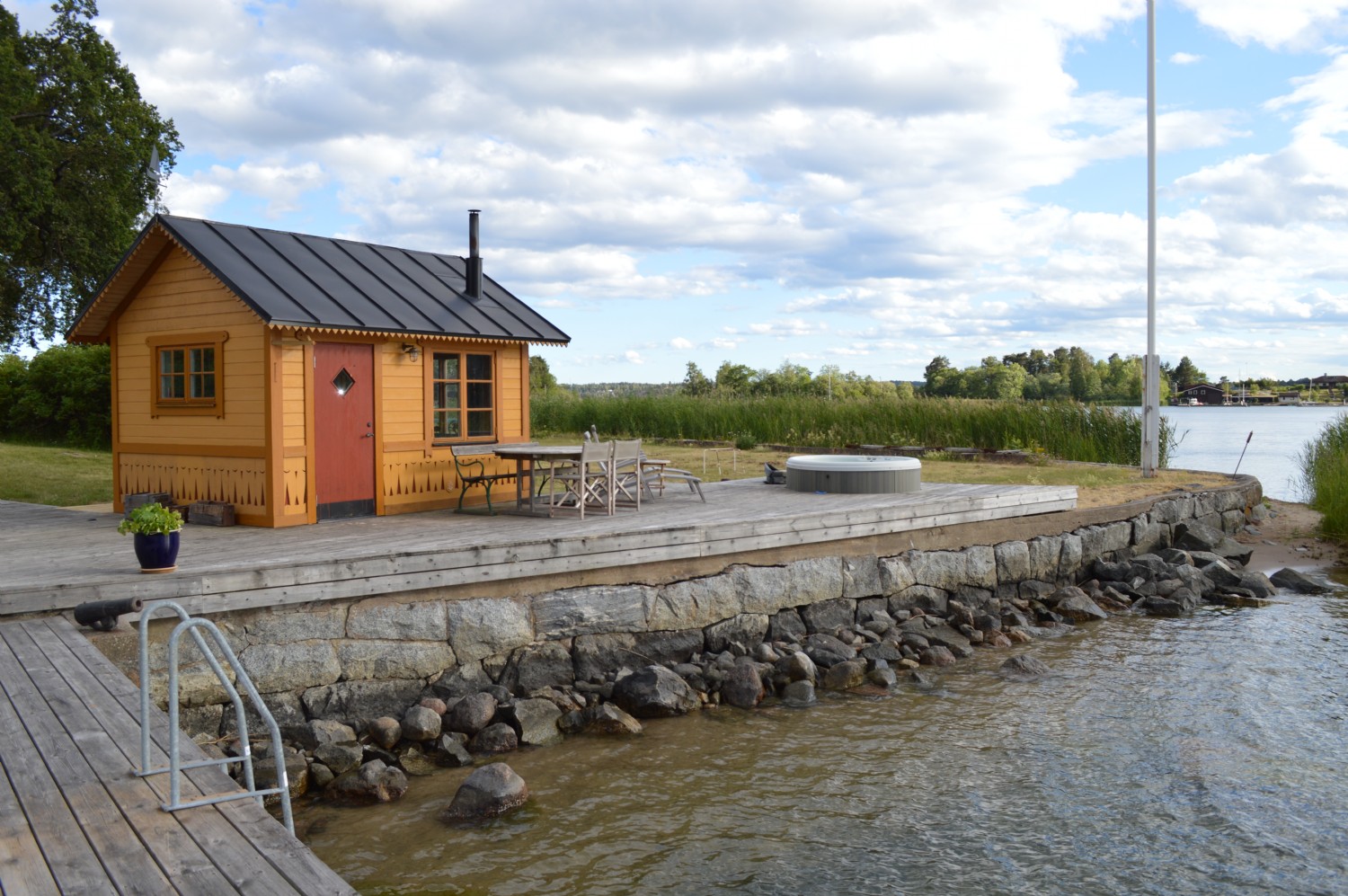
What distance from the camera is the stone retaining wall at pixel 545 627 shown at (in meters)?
7.21

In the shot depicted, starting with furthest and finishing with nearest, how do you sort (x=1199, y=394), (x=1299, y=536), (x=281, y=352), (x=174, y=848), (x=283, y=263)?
(x=1199, y=394)
(x=1299, y=536)
(x=283, y=263)
(x=281, y=352)
(x=174, y=848)

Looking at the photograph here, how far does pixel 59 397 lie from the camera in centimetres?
2366

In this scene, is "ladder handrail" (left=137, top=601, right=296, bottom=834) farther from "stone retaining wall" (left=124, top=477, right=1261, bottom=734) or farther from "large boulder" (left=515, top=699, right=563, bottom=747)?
"large boulder" (left=515, top=699, right=563, bottom=747)

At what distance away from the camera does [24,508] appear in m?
12.3

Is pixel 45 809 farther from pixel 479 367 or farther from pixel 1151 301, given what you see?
pixel 1151 301

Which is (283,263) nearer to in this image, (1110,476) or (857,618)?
(857,618)

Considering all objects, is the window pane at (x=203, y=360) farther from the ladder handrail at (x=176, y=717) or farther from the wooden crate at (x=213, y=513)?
the ladder handrail at (x=176, y=717)

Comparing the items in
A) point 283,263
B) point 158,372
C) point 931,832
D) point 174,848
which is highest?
point 283,263

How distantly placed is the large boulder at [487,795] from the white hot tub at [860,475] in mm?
6934

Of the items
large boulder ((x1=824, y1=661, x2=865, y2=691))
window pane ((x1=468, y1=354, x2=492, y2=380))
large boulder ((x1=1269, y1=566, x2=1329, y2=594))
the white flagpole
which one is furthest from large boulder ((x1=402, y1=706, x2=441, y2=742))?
the white flagpole

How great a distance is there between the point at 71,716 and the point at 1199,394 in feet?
161

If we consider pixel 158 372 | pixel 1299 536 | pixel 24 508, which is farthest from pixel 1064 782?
pixel 24 508

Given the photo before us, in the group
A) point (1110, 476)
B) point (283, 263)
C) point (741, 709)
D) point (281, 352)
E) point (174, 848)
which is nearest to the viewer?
point (174, 848)

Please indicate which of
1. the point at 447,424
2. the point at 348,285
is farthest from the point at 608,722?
the point at 348,285
